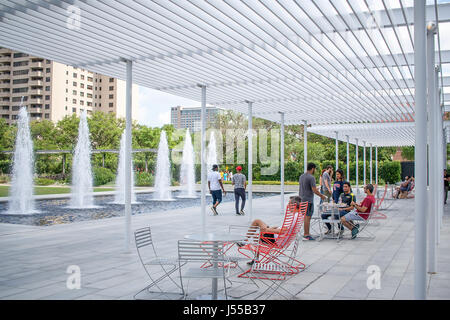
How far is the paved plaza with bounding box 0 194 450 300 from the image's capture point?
5.24m

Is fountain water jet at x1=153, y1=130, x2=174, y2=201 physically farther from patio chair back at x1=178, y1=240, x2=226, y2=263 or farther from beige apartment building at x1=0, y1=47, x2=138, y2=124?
beige apartment building at x1=0, y1=47, x2=138, y2=124

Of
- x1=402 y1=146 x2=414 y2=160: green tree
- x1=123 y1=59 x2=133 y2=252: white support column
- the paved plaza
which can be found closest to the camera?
the paved plaza

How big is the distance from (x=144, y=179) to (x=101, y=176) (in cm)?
371

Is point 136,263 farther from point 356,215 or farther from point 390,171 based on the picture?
point 390,171

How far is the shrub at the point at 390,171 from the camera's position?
129ft

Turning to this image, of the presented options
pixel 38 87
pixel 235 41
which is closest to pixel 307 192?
pixel 235 41

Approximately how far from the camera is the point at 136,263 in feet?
22.6

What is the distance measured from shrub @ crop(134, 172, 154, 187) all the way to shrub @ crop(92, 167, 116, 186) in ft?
7.94

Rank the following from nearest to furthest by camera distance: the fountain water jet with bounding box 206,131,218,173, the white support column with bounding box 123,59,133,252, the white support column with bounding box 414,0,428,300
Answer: the white support column with bounding box 414,0,428,300
the white support column with bounding box 123,59,133,252
the fountain water jet with bounding box 206,131,218,173

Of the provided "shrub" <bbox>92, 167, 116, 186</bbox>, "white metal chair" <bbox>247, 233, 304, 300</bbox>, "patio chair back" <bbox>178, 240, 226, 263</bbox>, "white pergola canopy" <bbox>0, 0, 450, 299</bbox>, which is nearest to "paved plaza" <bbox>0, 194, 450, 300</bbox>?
"white metal chair" <bbox>247, 233, 304, 300</bbox>

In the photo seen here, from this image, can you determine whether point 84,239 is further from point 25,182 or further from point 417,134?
point 25,182

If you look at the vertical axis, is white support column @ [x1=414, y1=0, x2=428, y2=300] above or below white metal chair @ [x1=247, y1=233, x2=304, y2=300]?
above

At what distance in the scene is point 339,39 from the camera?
24.7 feet
